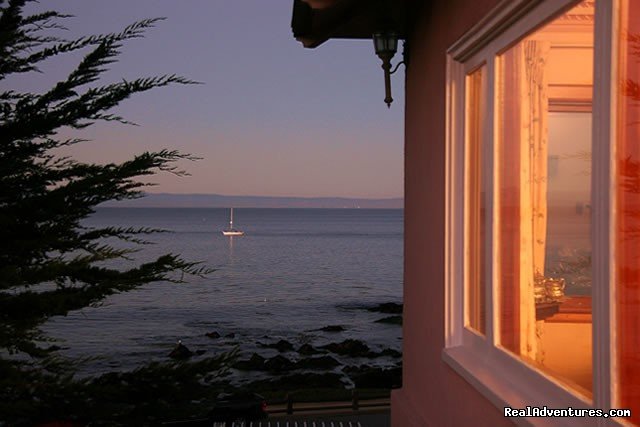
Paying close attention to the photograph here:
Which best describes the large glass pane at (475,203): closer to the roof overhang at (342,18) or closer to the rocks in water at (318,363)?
the roof overhang at (342,18)

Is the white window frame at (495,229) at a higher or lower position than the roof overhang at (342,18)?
lower

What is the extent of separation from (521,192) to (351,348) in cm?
2967

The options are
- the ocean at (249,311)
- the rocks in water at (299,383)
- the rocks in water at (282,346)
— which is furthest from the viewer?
the ocean at (249,311)

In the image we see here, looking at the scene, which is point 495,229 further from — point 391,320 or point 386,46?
point 391,320

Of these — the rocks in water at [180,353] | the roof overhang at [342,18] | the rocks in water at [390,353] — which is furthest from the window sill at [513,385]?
the rocks in water at [390,353]

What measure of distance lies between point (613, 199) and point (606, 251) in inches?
5.3

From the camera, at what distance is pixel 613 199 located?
186 cm

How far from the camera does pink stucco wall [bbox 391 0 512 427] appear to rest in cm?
327

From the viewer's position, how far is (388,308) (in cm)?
4397

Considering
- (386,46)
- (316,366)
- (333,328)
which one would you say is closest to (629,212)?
(386,46)

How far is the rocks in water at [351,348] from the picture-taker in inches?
1241

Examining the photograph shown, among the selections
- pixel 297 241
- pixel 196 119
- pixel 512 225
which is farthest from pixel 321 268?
pixel 512 225

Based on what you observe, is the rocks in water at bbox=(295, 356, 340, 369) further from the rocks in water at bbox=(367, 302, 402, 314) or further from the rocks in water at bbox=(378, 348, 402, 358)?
the rocks in water at bbox=(367, 302, 402, 314)

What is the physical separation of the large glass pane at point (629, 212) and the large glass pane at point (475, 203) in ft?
4.11
